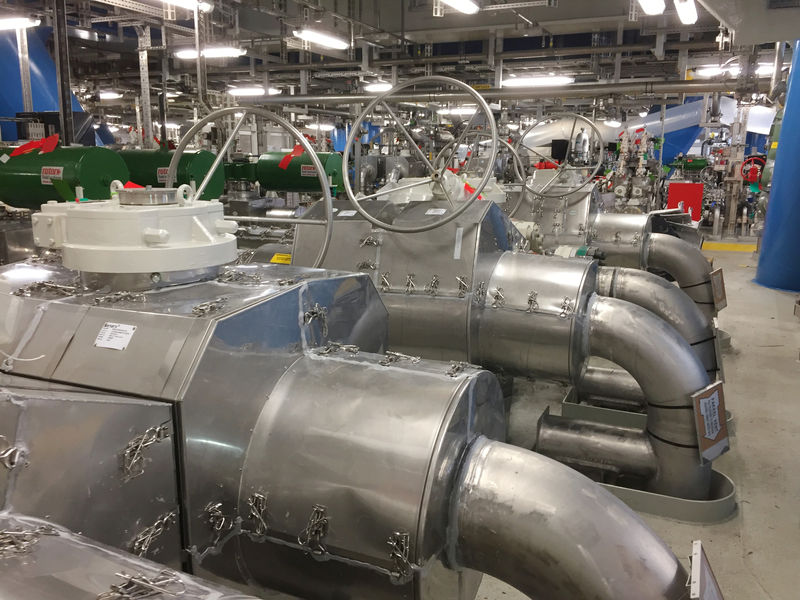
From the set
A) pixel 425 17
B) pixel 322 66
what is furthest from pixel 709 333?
pixel 322 66

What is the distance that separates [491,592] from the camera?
6.69 feet

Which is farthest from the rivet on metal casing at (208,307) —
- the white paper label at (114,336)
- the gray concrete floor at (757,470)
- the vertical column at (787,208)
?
the vertical column at (787,208)

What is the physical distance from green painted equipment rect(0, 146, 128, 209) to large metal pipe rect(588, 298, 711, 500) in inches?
103

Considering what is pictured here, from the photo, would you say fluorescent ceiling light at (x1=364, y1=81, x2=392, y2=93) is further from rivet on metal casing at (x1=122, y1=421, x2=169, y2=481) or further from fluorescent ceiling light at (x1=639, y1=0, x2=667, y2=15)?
rivet on metal casing at (x1=122, y1=421, x2=169, y2=481)

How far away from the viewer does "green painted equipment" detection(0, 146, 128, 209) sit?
10.3 ft

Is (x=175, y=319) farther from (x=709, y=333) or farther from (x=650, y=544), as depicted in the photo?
(x=709, y=333)

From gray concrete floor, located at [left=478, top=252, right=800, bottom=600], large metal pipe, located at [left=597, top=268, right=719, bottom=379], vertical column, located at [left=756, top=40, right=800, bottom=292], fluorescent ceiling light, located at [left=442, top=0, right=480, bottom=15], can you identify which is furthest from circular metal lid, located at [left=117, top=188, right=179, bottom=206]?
vertical column, located at [left=756, top=40, right=800, bottom=292]

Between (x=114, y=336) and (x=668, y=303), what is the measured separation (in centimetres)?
279

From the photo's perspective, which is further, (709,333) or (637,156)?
(637,156)

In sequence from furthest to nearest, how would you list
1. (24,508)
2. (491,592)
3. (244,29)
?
(244,29)
(491,592)
(24,508)

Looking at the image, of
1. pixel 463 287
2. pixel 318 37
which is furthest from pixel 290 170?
pixel 463 287

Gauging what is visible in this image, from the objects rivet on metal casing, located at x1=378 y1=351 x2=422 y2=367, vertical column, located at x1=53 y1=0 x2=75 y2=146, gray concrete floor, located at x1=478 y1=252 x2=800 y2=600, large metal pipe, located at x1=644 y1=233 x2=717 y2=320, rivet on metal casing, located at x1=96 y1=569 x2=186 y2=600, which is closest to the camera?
rivet on metal casing, located at x1=96 y1=569 x2=186 y2=600

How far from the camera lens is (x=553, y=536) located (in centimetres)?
111

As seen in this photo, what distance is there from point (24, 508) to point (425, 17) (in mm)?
7910
